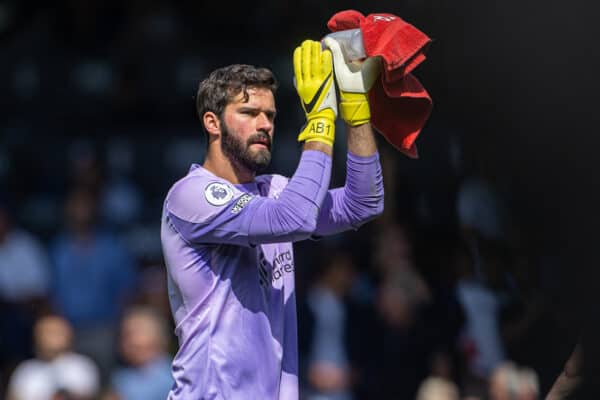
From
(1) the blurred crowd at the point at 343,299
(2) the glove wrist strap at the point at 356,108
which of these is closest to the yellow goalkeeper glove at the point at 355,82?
(2) the glove wrist strap at the point at 356,108

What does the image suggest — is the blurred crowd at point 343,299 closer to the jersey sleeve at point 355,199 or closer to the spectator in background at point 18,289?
the spectator in background at point 18,289

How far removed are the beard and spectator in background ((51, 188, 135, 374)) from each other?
3667mm

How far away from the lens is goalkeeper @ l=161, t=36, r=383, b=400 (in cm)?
318

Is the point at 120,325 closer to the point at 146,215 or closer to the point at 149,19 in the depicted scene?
the point at 146,215

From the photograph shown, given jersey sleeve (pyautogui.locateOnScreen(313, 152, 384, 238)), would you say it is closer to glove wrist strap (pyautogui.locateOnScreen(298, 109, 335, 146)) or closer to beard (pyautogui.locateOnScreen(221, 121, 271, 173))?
glove wrist strap (pyautogui.locateOnScreen(298, 109, 335, 146))

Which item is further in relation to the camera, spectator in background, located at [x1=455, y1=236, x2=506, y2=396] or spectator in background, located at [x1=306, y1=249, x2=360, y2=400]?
spectator in background, located at [x1=306, y1=249, x2=360, y2=400]

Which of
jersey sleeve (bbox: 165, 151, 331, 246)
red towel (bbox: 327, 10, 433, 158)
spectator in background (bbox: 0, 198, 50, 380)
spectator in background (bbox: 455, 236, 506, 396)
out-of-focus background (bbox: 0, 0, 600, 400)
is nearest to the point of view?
jersey sleeve (bbox: 165, 151, 331, 246)

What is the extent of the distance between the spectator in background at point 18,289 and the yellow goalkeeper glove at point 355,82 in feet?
13.3

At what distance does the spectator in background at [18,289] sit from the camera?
6.86m

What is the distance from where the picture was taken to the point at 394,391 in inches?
229

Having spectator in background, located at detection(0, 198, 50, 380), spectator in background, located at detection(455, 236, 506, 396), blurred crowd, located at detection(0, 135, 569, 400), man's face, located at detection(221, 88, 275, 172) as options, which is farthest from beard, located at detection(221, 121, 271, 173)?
spectator in background, located at detection(0, 198, 50, 380)

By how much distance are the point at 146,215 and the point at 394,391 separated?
2.63m

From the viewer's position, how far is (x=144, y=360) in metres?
5.98

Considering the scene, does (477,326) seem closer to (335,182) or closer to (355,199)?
(335,182)
